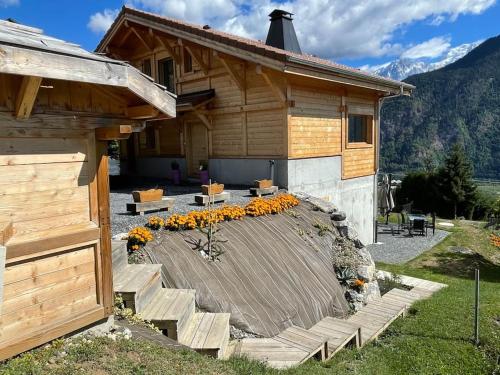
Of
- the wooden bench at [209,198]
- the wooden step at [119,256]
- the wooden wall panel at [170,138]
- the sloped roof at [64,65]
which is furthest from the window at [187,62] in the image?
the sloped roof at [64,65]

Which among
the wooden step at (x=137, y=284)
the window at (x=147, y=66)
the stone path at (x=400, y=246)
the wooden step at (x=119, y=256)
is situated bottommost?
the stone path at (x=400, y=246)

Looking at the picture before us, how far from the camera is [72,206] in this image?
4051mm

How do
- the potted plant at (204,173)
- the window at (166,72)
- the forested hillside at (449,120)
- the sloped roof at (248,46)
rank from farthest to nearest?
the forested hillside at (449,120) → the window at (166,72) → the potted plant at (204,173) → the sloped roof at (248,46)

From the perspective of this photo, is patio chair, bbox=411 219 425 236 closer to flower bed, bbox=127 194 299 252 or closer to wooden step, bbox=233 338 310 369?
flower bed, bbox=127 194 299 252

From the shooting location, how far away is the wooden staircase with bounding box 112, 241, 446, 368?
15.5ft

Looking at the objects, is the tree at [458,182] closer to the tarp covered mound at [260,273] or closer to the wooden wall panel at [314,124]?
the wooden wall panel at [314,124]

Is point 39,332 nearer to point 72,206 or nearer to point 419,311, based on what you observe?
point 72,206

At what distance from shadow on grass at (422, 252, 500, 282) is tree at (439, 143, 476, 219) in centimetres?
2635

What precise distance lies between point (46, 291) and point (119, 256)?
5.86 feet

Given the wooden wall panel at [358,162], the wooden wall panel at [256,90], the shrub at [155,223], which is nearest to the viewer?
the shrub at [155,223]

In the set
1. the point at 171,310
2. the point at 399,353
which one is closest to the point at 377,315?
the point at 399,353

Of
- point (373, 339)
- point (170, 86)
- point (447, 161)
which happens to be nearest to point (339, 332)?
point (373, 339)

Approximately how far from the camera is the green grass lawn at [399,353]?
3.60 metres

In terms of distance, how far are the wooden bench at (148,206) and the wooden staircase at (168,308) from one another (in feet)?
7.39
